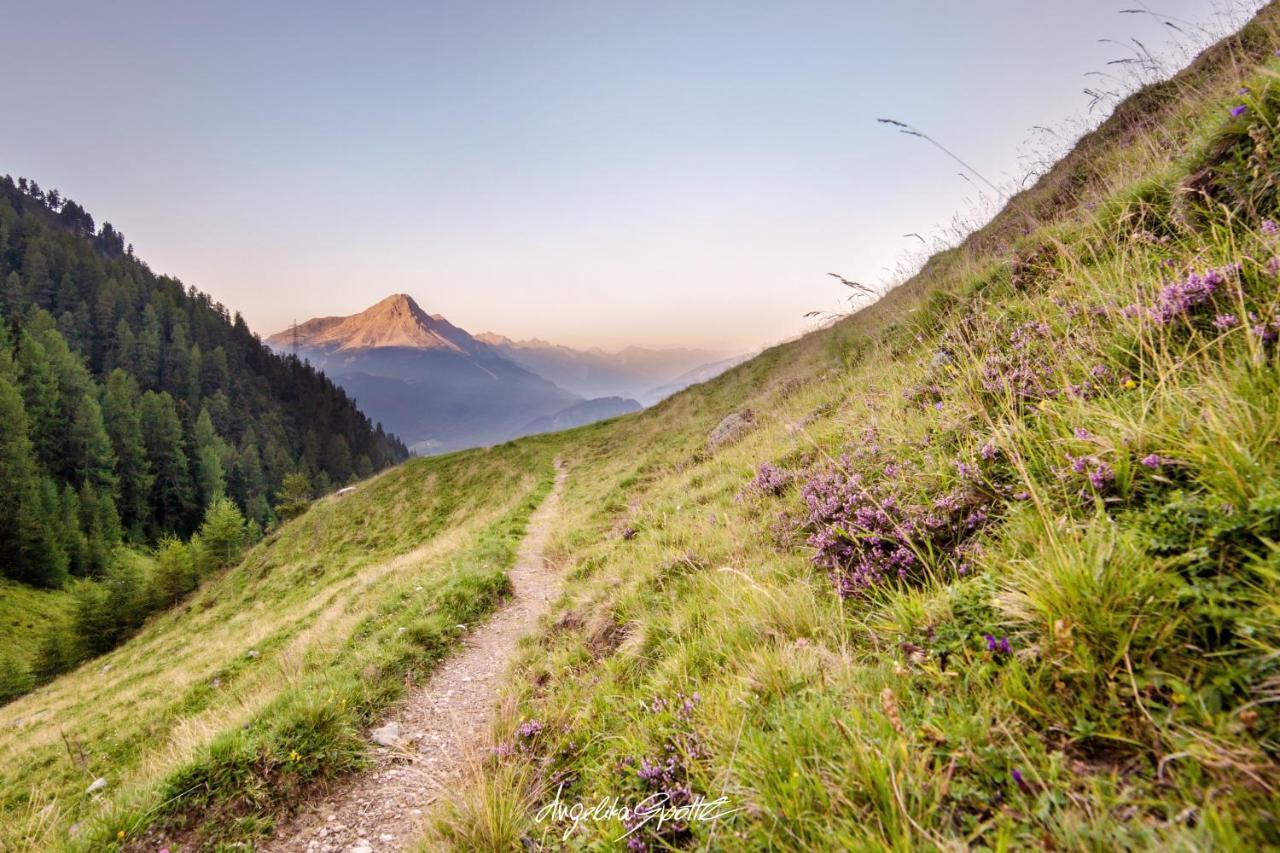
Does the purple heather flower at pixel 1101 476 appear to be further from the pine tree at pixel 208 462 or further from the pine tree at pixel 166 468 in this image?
the pine tree at pixel 166 468

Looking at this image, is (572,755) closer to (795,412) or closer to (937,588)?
(937,588)

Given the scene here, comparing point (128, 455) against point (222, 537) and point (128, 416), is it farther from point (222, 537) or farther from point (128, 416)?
point (222, 537)

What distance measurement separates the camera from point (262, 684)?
8195 millimetres

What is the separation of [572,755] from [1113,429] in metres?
4.28

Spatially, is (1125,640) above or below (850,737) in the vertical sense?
above

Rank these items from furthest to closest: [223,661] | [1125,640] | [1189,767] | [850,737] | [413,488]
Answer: [413,488], [223,661], [850,737], [1125,640], [1189,767]

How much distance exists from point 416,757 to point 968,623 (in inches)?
166

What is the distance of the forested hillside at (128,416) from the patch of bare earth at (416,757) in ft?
281

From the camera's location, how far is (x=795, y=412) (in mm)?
11227

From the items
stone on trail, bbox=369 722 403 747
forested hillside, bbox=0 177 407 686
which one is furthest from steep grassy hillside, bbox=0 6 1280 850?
forested hillside, bbox=0 177 407 686

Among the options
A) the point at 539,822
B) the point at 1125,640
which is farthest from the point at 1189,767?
the point at 539,822

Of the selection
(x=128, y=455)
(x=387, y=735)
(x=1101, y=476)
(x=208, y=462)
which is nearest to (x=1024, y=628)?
(x=1101, y=476)

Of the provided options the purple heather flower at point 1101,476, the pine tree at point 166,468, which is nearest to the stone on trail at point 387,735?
the purple heather flower at point 1101,476

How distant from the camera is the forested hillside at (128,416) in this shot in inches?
2687
